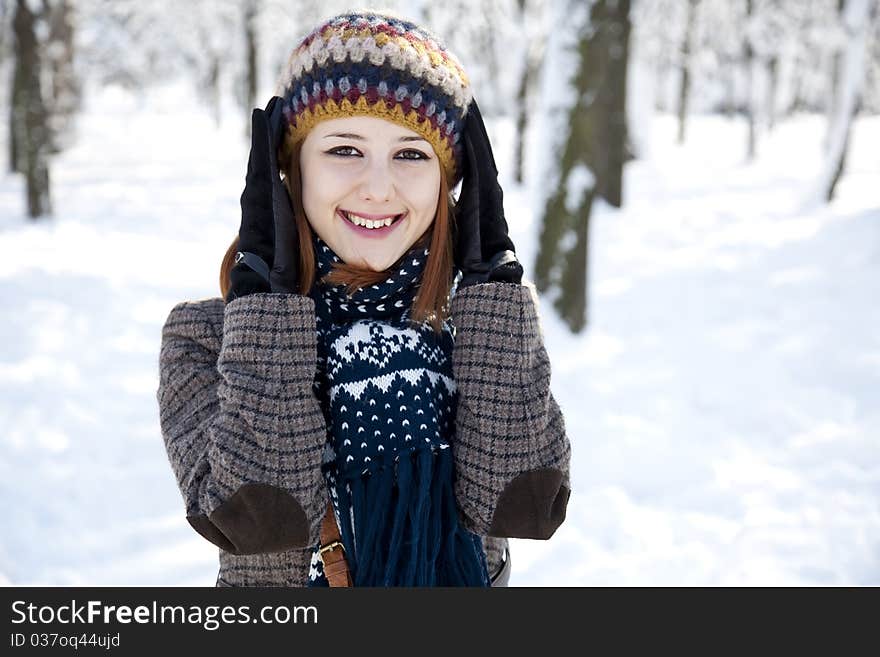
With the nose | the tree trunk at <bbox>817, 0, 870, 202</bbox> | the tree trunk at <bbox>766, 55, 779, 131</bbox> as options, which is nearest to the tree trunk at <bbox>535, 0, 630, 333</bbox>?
the nose

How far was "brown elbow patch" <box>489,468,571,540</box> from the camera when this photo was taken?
161cm

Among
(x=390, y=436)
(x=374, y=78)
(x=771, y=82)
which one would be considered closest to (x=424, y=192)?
(x=374, y=78)

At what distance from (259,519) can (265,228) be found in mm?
631

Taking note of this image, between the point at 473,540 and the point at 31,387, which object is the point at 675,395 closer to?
the point at 473,540

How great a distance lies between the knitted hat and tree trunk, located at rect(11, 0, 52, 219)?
959 centimetres

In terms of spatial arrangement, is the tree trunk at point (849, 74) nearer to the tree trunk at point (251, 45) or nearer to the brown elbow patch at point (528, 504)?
the brown elbow patch at point (528, 504)

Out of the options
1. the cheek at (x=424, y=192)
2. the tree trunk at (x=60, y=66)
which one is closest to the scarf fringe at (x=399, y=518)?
the cheek at (x=424, y=192)

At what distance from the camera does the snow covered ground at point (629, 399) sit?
11.9 feet

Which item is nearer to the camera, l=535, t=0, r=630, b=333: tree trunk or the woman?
the woman

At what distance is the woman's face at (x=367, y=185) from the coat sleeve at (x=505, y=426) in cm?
22

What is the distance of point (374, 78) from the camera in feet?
5.24

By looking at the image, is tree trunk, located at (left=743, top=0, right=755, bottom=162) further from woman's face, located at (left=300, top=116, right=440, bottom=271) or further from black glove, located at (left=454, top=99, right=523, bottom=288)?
woman's face, located at (left=300, top=116, right=440, bottom=271)

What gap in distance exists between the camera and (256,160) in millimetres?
1669

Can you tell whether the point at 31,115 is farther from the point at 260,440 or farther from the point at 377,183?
the point at 260,440
